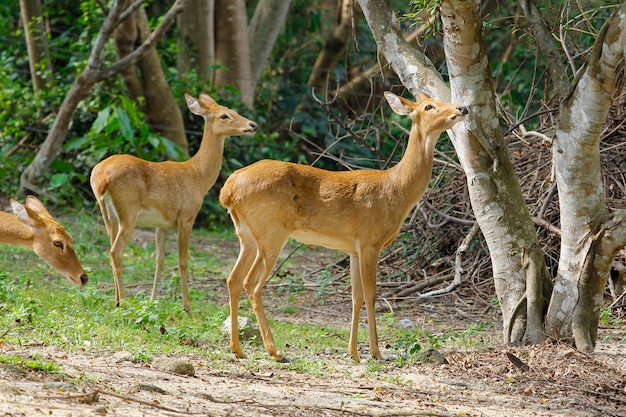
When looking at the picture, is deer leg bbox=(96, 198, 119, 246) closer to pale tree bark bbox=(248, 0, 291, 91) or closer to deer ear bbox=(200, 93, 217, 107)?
deer ear bbox=(200, 93, 217, 107)

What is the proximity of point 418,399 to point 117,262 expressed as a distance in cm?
375

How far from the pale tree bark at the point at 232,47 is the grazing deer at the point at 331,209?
8.83m

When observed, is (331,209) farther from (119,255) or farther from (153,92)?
(153,92)

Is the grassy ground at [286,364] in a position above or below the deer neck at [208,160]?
below

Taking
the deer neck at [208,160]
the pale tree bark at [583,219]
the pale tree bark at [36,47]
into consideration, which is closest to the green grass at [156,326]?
the pale tree bark at [583,219]

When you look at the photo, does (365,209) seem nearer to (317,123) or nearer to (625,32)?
(625,32)

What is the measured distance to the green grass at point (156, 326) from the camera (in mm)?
6137

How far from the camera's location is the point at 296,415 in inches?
185

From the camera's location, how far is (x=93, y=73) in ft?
39.1

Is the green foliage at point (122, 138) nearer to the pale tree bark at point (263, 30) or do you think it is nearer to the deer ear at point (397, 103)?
the pale tree bark at point (263, 30)

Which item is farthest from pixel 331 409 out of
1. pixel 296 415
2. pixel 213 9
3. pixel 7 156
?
pixel 213 9

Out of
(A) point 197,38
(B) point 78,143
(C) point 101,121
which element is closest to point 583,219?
(C) point 101,121

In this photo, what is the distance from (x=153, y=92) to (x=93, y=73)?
71.8 inches

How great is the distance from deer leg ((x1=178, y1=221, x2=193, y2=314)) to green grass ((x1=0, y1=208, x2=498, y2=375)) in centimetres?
14
